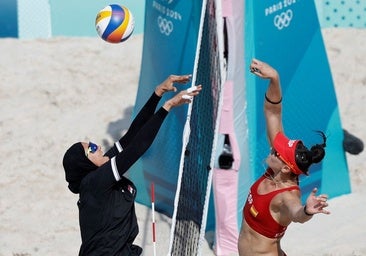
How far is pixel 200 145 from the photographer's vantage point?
6809mm

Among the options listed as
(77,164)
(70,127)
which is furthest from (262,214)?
(70,127)

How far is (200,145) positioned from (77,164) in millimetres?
2059

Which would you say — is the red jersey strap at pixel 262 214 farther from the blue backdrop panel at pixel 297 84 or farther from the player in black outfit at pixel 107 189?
the blue backdrop panel at pixel 297 84

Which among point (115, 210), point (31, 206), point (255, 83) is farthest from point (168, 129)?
point (115, 210)

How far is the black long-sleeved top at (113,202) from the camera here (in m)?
4.79

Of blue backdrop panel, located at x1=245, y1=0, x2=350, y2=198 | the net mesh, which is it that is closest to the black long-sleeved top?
the net mesh

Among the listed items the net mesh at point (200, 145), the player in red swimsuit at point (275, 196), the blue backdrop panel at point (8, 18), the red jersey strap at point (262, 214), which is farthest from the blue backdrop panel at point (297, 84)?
the blue backdrop panel at point (8, 18)

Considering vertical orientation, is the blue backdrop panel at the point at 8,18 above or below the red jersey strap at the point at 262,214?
below

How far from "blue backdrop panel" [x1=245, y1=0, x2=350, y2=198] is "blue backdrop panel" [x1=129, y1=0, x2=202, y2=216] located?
1.68 ft

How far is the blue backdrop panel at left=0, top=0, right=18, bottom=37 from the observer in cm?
1108

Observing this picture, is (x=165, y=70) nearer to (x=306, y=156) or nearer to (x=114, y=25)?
(x=114, y=25)

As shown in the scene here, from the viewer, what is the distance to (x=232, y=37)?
22.6 feet

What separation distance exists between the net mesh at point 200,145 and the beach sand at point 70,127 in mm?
763

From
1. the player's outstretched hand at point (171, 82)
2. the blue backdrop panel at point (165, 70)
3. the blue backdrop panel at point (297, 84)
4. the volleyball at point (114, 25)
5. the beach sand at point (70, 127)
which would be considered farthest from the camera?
the beach sand at point (70, 127)
